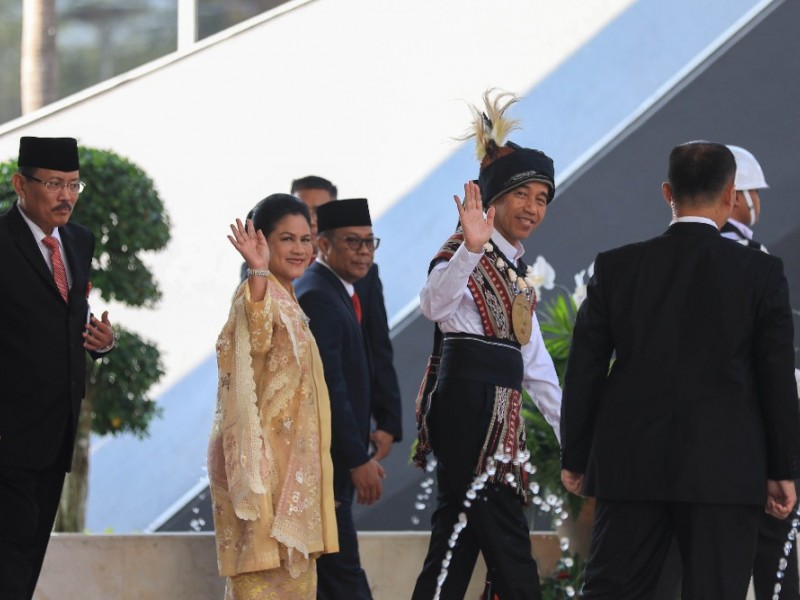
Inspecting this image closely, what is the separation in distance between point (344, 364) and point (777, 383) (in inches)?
58.2

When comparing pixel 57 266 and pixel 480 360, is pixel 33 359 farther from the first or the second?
pixel 480 360

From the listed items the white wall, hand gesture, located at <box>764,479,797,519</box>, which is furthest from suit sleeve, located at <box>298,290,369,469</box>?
the white wall

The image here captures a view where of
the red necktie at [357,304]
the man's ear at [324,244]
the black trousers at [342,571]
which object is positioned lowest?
the black trousers at [342,571]

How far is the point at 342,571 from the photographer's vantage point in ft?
13.1

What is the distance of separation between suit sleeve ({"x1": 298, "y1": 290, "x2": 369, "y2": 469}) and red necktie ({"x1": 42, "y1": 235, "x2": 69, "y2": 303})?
2.42 ft

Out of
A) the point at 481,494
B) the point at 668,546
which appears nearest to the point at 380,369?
the point at 481,494

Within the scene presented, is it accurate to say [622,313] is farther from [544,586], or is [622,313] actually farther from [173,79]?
[173,79]

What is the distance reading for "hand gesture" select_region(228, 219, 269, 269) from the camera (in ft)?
11.5

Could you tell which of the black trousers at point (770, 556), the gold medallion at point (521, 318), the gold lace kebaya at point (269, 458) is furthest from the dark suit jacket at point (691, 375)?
the black trousers at point (770, 556)

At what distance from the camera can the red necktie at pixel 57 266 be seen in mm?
3666

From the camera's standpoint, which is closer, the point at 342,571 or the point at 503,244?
the point at 503,244

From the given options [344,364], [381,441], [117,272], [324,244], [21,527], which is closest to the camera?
[21,527]

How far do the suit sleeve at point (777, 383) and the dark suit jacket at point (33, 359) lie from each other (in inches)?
70.3

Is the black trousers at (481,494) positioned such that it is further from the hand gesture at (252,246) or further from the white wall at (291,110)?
the white wall at (291,110)
